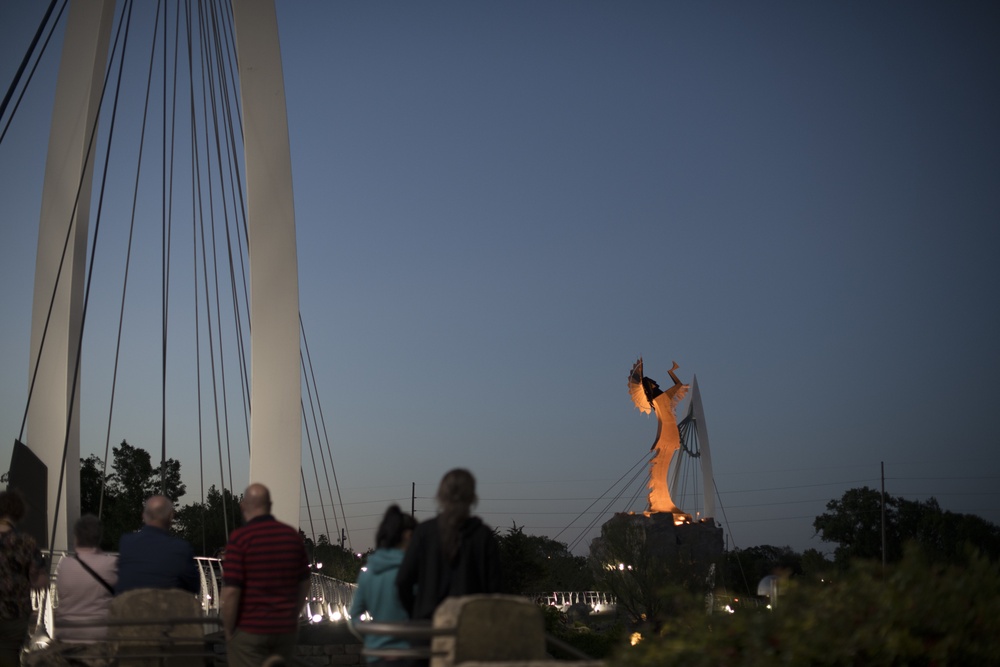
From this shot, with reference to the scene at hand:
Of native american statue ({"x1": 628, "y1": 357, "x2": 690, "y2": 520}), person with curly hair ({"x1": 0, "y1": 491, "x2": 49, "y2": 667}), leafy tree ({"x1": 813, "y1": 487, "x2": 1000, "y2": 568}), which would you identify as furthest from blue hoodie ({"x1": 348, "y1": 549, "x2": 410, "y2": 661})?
leafy tree ({"x1": 813, "y1": 487, "x2": 1000, "y2": 568})

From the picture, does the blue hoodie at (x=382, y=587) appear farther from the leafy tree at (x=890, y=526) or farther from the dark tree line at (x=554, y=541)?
the leafy tree at (x=890, y=526)

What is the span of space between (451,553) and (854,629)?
6.32 ft

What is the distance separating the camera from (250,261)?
1398 cm

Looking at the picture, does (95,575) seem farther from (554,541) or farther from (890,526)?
(554,541)

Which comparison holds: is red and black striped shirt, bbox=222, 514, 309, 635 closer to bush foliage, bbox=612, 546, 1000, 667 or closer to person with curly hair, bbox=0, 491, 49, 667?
person with curly hair, bbox=0, 491, 49, 667

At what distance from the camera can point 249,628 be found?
5.91 metres

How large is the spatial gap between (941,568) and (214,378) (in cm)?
1166

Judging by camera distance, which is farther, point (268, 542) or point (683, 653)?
point (268, 542)

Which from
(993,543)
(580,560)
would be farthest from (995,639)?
(580,560)

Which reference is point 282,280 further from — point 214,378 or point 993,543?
point 993,543

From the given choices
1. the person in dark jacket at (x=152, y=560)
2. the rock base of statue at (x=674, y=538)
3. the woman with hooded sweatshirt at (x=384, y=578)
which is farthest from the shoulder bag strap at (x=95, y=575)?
the rock base of statue at (x=674, y=538)

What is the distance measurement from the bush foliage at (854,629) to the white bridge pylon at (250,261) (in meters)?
9.75

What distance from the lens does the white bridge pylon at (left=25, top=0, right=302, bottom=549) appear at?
1383 cm

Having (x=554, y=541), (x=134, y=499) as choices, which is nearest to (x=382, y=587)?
(x=134, y=499)
